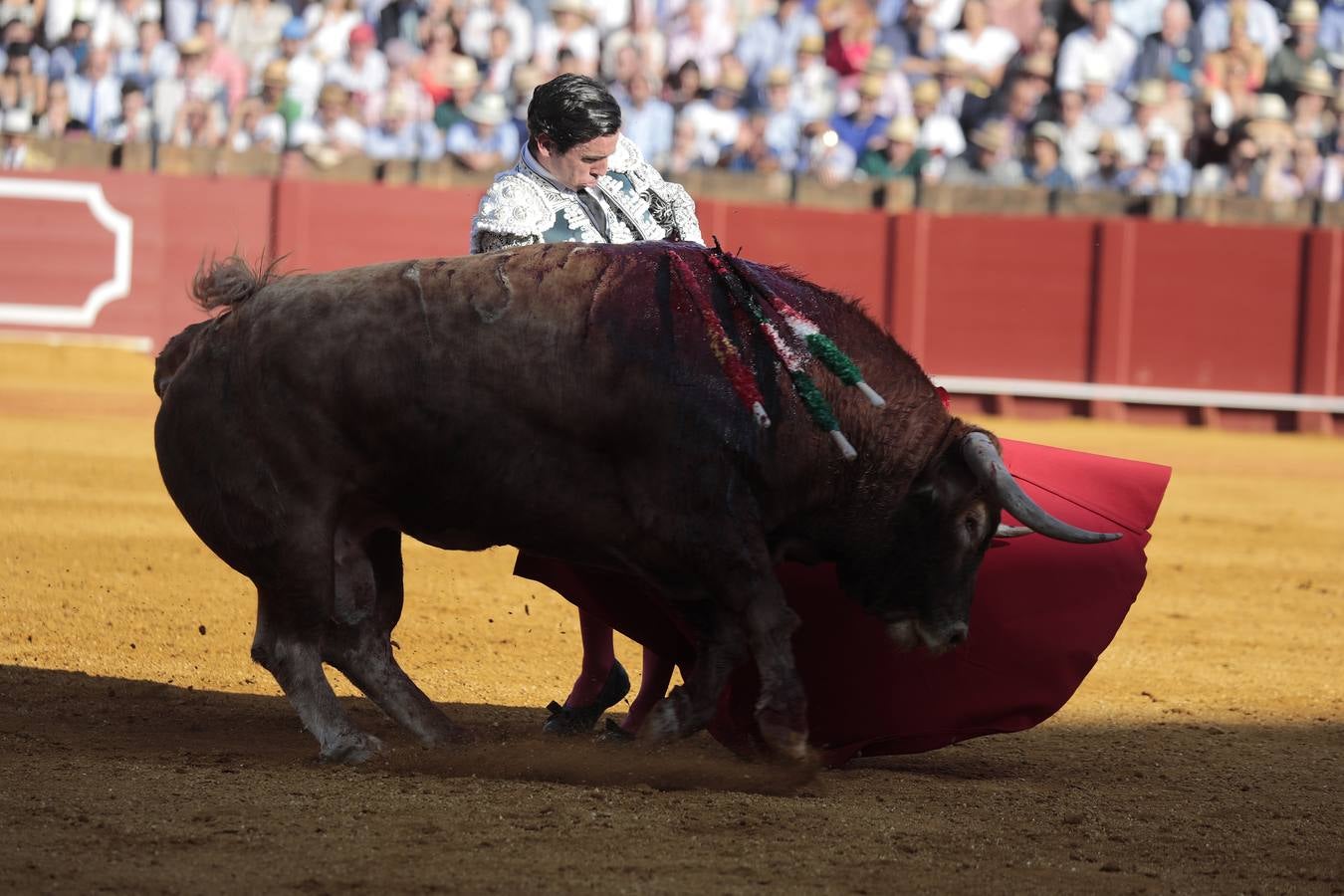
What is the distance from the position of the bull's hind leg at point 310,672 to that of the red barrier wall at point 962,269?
797cm

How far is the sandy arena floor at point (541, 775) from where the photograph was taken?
2814mm

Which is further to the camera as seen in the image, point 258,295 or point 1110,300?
point 1110,300

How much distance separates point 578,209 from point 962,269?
8.25 meters

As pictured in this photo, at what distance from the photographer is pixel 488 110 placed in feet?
35.9

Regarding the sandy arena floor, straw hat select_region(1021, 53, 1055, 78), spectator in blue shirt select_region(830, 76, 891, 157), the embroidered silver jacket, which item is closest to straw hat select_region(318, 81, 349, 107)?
spectator in blue shirt select_region(830, 76, 891, 157)

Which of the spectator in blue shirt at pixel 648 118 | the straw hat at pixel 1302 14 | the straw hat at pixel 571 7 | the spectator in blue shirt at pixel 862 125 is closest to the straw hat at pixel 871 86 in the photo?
the spectator in blue shirt at pixel 862 125

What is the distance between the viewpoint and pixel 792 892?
8.87 feet

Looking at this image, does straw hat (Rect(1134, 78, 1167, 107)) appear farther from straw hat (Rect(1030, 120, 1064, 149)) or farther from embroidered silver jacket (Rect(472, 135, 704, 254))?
embroidered silver jacket (Rect(472, 135, 704, 254))

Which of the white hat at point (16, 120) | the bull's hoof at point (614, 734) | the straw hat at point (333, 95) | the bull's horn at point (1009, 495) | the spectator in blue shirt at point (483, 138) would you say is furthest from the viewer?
the straw hat at point (333, 95)

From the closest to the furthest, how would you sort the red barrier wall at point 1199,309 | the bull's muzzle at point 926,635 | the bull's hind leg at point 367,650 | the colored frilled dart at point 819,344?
the colored frilled dart at point 819,344
the bull's muzzle at point 926,635
the bull's hind leg at point 367,650
the red barrier wall at point 1199,309

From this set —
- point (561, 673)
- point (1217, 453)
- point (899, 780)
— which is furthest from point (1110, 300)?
point (899, 780)

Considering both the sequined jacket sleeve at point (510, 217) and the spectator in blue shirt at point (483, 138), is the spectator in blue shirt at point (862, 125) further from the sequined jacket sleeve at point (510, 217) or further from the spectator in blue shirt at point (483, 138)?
the sequined jacket sleeve at point (510, 217)

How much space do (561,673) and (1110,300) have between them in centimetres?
768

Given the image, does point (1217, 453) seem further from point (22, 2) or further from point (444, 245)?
point (22, 2)
